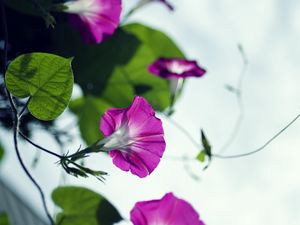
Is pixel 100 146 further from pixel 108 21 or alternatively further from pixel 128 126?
pixel 108 21

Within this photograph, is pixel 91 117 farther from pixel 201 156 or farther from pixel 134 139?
pixel 134 139

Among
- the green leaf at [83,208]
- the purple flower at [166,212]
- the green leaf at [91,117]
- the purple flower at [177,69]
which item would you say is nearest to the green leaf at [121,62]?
the green leaf at [91,117]

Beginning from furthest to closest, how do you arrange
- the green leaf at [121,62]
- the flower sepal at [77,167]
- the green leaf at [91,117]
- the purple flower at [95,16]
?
the green leaf at [91,117], the green leaf at [121,62], the purple flower at [95,16], the flower sepal at [77,167]

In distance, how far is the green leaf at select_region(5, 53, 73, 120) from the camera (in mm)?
606

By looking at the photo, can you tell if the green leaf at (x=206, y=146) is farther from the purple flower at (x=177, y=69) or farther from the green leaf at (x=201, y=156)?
the purple flower at (x=177, y=69)

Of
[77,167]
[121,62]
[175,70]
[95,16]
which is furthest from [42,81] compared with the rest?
[121,62]

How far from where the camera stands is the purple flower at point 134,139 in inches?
26.0

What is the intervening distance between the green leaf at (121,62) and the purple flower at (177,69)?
14cm

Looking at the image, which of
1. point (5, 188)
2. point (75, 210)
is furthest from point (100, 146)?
point (5, 188)

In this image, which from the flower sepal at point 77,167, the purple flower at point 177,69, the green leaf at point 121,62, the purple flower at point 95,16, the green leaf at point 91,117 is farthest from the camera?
the green leaf at point 91,117

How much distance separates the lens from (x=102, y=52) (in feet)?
3.87

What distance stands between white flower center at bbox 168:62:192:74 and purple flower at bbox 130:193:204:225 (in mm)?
425

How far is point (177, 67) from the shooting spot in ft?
3.51

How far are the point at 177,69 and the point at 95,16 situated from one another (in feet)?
0.77
